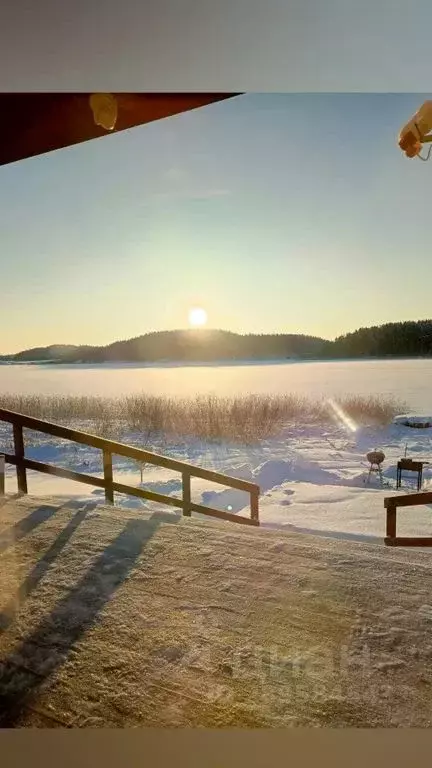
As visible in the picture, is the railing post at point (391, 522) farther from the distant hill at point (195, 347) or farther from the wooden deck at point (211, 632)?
the distant hill at point (195, 347)

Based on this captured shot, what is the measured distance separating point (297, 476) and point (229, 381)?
256 centimetres

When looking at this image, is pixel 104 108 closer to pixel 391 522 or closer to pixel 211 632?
pixel 211 632

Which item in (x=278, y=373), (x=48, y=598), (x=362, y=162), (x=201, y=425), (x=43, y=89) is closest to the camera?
(x=43, y=89)

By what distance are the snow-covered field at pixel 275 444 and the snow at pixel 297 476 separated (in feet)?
0.05

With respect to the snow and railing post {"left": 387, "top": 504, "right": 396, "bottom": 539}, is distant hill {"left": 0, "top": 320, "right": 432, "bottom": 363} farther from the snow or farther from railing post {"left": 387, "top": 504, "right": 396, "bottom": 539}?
railing post {"left": 387, "top": 504, "right": 396, "bottom": 539}

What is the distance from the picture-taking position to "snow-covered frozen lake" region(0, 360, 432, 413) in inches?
280

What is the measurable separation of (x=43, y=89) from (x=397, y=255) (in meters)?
3.34

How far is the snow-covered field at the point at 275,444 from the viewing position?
523 cm

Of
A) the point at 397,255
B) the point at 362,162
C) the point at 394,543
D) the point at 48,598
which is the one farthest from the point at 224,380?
the point at 48,598

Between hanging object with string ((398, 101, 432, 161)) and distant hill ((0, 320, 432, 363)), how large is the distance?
4.33m

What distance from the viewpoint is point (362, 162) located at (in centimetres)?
296

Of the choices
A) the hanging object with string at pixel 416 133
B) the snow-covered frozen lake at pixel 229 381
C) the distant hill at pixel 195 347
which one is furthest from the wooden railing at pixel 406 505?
the snow-covered frozen lake at pixel 229 381

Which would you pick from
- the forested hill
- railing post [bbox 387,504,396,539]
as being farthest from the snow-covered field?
railing post [bbox 387,504,396,539]

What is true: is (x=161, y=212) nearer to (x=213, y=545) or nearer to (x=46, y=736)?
(x=213, y=545)
